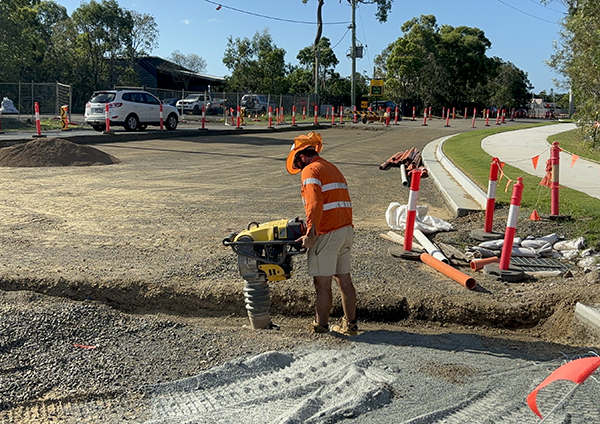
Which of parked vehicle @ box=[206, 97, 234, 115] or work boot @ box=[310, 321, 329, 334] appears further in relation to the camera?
parked vehicle @ box=[206, 97, 234, 115]

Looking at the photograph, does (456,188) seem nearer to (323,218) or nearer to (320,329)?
(320,329)

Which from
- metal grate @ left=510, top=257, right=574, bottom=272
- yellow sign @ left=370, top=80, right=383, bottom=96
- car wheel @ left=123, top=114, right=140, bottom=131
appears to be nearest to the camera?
metal grate @ left=510, top=257, right=574, bottom=272

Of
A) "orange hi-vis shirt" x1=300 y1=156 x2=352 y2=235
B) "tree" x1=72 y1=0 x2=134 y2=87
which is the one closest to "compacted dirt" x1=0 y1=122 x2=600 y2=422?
"orange hi-vis shirt" x1=300 y1=156 x2=352 y2=235

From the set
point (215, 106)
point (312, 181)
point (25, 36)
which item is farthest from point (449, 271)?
point (25, 36)

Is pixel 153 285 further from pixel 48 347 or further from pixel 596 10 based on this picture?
pixel 596 10

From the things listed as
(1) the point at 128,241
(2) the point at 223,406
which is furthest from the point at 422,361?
(1) the point at 128,241

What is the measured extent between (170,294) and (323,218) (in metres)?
1.99

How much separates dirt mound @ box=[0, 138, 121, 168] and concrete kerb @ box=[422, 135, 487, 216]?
8260 millimetres

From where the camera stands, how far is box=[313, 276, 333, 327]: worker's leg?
190 inches

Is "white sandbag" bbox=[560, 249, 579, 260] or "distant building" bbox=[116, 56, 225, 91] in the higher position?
"distant building" bbox=[116, 56, 225, 91]

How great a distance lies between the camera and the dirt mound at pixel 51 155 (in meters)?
14.5

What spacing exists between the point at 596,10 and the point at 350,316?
17.2 metres

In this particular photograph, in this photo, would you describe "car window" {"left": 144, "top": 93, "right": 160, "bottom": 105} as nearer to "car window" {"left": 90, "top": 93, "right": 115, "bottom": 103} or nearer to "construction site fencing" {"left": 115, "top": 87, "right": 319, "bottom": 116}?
"car window" {"left": 90, "top": 93, "right": 115, "bottom": 103}

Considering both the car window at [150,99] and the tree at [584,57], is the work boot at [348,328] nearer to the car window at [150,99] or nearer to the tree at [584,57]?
the tree at [584,57]
